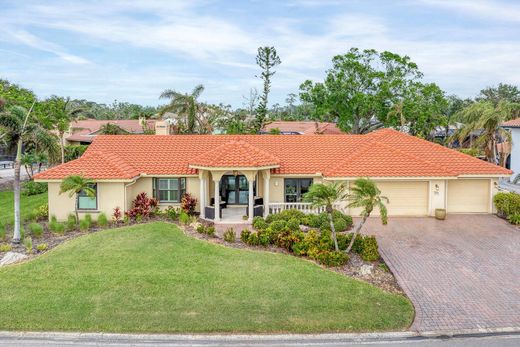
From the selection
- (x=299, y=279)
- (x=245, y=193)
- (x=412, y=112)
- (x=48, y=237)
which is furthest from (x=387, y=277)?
(x=412, y=112)

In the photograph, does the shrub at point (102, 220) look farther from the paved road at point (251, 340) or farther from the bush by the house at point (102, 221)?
the paved road at point (251, 340)

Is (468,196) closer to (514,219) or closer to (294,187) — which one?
(514,219)

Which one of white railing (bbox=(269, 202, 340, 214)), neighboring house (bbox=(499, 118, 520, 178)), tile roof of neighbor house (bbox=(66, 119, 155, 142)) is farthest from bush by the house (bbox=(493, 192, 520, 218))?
tile roof of neighbor house (bbox=(66, 119, 155, 142))

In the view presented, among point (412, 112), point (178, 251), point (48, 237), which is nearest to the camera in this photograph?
point (178, 251)

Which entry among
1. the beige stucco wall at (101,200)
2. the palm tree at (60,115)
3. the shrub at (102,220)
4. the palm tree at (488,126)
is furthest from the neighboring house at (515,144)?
the palm tree at (60,115)

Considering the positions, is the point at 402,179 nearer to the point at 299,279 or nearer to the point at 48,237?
the point at 299,279

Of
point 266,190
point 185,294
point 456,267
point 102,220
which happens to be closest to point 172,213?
point 102,220
